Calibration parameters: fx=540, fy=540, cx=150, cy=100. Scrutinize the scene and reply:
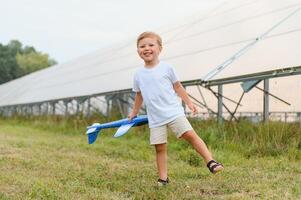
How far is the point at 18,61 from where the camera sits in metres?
74.2

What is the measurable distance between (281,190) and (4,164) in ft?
9.62

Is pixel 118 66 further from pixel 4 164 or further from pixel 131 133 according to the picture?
pixel 4 164

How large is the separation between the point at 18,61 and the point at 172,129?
72554 millimetres

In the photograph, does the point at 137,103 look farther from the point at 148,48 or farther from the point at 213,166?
the point at 213,166

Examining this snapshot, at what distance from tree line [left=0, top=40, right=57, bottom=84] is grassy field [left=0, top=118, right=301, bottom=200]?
5353cm

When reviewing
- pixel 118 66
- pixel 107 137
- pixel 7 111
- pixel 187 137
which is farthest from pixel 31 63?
pixel 187 137

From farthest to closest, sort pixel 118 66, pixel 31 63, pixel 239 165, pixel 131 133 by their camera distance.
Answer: pixel 31 63 → pixel 118 66 → pixel 131 133 → pixel 239 165

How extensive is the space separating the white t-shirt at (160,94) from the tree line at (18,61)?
5609cm

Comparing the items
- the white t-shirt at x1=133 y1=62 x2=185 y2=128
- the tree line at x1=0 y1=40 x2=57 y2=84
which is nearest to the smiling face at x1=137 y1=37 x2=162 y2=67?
the white t-shirt at x1=133 y1=62 x2=185 y2=128

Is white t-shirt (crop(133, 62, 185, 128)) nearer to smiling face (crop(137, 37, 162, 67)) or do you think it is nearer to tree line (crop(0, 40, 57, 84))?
smiling face (crop(137, 37, 162, 67))

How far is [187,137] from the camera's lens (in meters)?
4.26

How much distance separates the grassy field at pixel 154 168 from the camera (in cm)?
386

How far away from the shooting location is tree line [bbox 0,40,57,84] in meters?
59.8

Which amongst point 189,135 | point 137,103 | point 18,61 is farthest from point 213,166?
point 18,61
